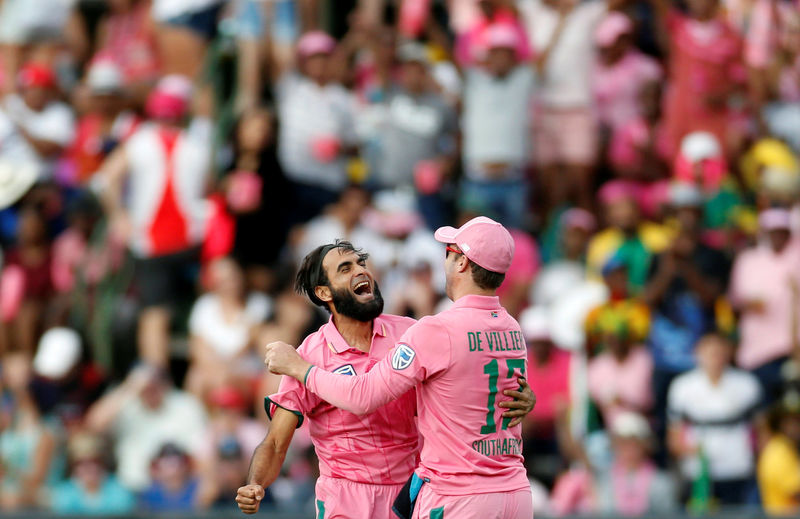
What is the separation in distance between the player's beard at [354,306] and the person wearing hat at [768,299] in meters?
4.91

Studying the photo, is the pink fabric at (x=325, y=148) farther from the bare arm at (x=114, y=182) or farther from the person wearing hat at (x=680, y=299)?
the person wearing hat at (x=680, y=299)

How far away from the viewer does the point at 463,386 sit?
524 centimetres

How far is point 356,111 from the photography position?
11406mm

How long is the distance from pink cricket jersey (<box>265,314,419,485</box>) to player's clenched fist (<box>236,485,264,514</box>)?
16.2 inches

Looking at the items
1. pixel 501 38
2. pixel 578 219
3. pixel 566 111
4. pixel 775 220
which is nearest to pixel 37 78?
pixel 501 38

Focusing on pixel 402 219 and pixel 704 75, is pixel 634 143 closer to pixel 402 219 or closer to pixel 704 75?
pixel 704 75

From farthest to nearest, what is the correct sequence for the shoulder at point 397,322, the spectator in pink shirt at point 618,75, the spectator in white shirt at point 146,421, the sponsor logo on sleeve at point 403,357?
the spectator in pink shirt at point 618,75 < the spectator in white shirt at point 146,421 < the shoulder at point 397,322 < the sponsor logo on sleeve at point 403,357

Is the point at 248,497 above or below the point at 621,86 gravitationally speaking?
below

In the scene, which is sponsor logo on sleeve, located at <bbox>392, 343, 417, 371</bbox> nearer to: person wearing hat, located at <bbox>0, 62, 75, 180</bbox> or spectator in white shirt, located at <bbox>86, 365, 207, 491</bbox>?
spectator in white shirt, located at <bbox>86, 365, 207, 491</bbox>

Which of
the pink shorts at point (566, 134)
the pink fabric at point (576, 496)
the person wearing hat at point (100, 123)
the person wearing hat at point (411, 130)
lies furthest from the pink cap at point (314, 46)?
the pink fabric at point (576, 496)

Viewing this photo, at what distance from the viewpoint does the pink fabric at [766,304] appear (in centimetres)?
972

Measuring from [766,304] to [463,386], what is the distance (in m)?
5.18

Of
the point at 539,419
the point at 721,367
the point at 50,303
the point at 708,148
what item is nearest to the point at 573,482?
the point at 539,419

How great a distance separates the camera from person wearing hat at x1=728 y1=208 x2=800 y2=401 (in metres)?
9.70
